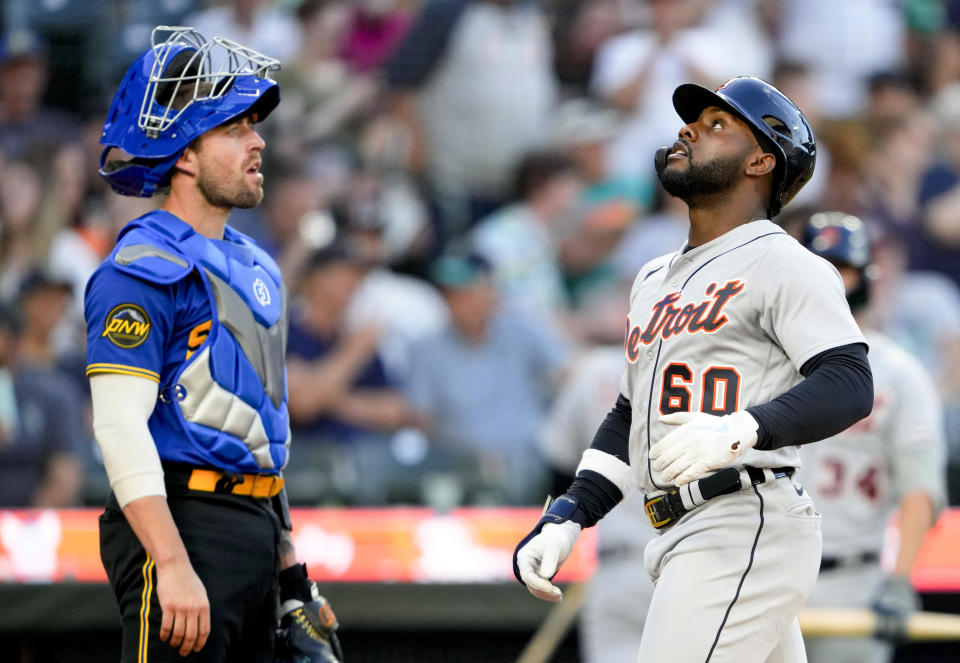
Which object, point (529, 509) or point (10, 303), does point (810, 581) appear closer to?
point (529, 509)

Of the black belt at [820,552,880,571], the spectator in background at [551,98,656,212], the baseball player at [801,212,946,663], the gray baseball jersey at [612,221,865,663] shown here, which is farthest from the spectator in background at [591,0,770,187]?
the gray baseball jersey at [612,221,865,663]

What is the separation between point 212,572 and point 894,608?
260cm

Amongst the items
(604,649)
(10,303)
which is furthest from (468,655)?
(10,303)

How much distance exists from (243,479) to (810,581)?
1313mm

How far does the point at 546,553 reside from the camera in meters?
2.84

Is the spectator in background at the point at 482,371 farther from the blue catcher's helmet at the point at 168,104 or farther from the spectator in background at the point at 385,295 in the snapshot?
the blue catcher's helmet at the point at 168,104

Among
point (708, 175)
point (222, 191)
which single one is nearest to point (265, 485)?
point (222, 191)

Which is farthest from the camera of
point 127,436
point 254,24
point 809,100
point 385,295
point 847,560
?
point 809,100

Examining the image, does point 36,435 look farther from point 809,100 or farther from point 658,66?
point 809,100

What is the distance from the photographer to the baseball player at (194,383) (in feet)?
9.46

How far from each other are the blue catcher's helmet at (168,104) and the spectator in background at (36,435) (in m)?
3.64

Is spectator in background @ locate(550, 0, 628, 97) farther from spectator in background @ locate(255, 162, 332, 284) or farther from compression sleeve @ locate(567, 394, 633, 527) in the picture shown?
compression sleeve @ locate(567, 394, 633, 527)

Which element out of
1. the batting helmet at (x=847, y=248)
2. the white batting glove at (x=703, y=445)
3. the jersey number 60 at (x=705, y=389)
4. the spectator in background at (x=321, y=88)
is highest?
the spectator in background at (x=321, y=88)

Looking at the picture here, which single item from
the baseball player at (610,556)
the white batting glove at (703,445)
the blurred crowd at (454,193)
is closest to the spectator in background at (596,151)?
the blurred crowd at (454,193)
